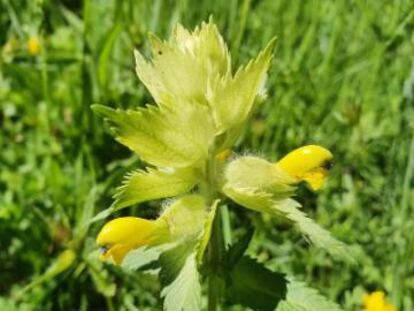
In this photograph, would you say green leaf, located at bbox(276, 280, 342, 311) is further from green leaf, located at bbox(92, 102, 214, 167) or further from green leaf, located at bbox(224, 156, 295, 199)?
green leaf, located at bbox(92, 102, 214, 167)

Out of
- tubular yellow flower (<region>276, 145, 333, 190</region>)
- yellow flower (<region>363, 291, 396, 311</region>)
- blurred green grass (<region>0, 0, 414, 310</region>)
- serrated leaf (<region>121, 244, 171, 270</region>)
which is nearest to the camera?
tubular yellow flower (<region>276, 145, 333, 190</region>)

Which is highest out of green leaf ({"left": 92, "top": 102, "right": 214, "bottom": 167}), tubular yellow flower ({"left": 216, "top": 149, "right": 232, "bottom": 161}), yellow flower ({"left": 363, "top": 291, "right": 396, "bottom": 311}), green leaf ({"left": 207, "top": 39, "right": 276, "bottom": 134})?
green leaf ({"left": 207, "top": 39, "right": 276, "bottom": 134})

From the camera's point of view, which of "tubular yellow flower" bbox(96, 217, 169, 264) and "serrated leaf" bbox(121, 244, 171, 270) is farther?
"serrated leaf" bbox(121, 244, 171, 270)

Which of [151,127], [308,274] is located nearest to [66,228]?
[308,274]

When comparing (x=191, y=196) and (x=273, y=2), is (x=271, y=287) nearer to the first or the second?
(x=191, y=196)

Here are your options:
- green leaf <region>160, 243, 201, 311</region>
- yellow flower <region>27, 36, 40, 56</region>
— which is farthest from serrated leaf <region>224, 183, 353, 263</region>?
yellow flower <region>27, 36, 40, 56</region>

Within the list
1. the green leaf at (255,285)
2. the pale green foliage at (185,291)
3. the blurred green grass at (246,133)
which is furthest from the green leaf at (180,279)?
the blurred green grass at (246,133)

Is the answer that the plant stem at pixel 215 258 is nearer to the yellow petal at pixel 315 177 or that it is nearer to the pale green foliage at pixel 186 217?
the pale green foliage at pixel 186 217
